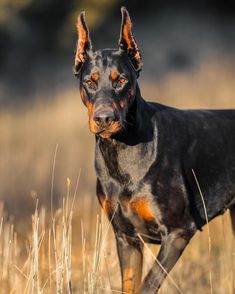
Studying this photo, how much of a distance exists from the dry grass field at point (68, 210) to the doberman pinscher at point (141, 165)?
0.16 meters

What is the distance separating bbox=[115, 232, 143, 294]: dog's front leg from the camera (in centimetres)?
649

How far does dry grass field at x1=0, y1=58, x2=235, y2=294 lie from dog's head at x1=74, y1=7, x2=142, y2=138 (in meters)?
0.68

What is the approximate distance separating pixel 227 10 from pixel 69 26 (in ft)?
17.5

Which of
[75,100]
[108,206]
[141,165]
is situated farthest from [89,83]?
[75,100]

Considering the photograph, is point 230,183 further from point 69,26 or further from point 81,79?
point 69,26

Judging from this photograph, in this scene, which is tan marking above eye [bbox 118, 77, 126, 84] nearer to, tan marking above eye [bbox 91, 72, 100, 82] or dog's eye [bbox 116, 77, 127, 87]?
dog's eye [bbox 116, 77, 127, 87]

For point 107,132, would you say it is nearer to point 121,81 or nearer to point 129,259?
point 121,81

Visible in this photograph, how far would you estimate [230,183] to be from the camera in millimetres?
6773

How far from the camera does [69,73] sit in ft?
79.9

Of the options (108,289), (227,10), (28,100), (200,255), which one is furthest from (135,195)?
(227,10)

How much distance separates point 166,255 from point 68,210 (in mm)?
5422

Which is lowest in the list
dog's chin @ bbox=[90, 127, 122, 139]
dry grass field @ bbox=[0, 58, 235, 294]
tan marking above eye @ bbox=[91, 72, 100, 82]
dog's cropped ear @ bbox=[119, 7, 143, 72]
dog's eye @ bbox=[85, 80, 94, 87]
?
dry grass field @ bbox=[0, 58, 235, 294]

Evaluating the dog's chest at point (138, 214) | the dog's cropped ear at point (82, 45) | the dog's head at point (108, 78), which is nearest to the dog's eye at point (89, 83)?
the dog's head at point (108, 78)

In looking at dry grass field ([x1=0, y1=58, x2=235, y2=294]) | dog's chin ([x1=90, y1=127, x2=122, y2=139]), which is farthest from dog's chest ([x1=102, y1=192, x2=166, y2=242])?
dog's chin ([x1=90, y1=127, x2=122, y2=139])
